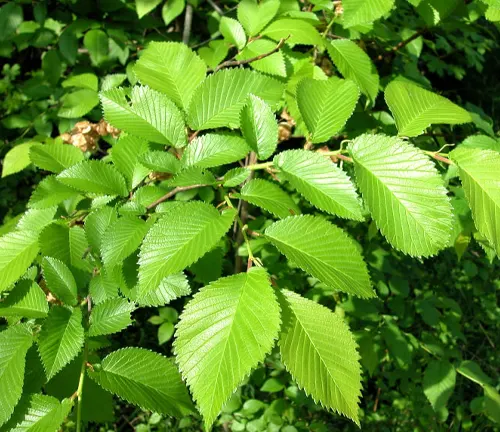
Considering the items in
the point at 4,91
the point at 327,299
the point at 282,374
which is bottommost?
the point at 282,374

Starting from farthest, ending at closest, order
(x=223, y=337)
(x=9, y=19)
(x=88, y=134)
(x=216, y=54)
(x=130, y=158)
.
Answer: (x=9, y=19)
(x=88, y=134)
(x=216, y=54)
(x=130, y=158)
(x=223, y=337)

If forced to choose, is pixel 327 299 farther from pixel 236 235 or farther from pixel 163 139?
pixel 163 139

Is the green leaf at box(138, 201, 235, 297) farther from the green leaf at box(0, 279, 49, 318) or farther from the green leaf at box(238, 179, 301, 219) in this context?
the green leaf at box(0, 279, 49, 318)

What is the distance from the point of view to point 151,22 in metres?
1.83

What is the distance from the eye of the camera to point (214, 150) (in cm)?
84

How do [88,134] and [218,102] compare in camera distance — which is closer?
[218,102]

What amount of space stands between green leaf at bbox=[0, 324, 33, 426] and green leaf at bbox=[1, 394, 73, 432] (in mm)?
35

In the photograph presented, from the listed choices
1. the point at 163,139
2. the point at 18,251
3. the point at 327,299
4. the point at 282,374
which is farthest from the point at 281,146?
the point at 18,251

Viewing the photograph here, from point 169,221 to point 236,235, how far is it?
3.84 feet

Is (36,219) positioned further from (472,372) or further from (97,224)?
(472,372)

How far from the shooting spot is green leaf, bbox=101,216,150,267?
0.77 metres

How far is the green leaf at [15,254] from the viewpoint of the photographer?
0.82 metres

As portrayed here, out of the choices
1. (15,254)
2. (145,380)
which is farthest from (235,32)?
(145,380)

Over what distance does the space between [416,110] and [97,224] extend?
607mm
